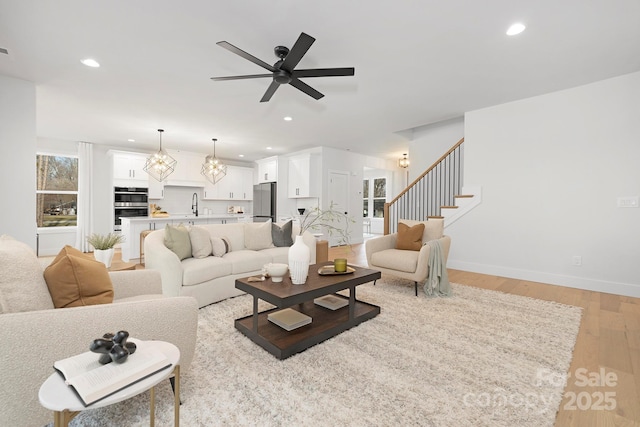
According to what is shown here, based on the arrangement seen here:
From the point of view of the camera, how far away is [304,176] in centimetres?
752

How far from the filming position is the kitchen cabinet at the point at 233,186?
8.30 metres

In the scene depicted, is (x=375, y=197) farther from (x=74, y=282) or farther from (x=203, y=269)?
(x=74, y=282)

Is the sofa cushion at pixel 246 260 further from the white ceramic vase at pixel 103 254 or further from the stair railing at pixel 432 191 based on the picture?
the stair railing at pixel 432 191

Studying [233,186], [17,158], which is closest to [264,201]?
[233,186]

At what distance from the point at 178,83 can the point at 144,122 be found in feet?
6.97

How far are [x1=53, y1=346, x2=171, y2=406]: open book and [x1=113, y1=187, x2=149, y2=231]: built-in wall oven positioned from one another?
6.87 metres

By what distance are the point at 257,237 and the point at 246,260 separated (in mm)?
627

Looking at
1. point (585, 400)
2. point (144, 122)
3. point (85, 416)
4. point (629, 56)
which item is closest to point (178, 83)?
point (144, 122)

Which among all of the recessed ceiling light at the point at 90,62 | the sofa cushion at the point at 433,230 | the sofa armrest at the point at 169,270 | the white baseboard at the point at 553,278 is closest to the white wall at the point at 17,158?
the recessed ceiling light at the point at 90,62

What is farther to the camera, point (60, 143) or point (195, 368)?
point (60, 143)

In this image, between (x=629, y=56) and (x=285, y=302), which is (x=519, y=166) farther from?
(x=285, y=302)

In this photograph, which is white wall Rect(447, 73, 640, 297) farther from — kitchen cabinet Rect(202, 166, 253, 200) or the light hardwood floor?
kitchen cabinet Rect(202, 166, 253, 200)

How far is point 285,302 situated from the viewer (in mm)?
2002

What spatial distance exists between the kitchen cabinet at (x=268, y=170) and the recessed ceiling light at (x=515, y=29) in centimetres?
617
